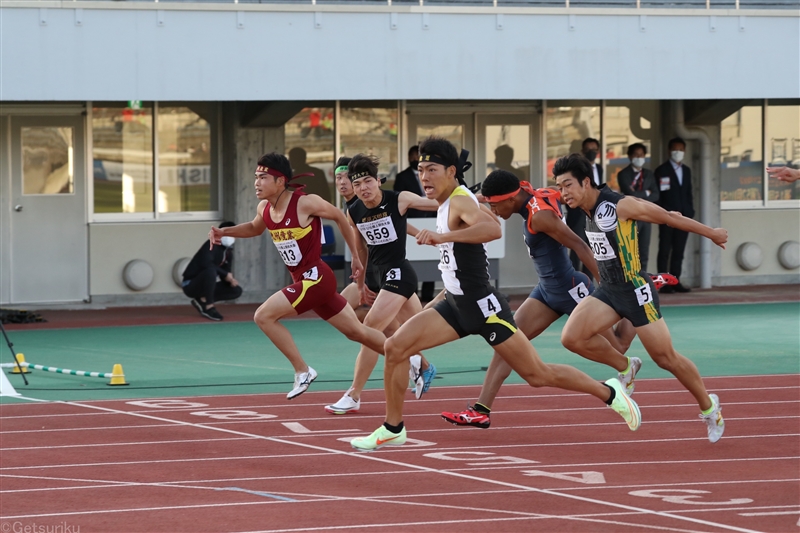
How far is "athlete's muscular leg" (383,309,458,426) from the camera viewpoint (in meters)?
8.37

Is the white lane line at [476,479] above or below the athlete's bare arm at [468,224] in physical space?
below

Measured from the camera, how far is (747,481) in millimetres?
7867

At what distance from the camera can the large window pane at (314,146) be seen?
20.5 m

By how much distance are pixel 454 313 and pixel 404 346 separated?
1.40 ft

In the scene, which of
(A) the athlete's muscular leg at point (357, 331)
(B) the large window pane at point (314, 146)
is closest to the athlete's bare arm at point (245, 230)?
(A) the athlete's muscular leg at point (357, 331)

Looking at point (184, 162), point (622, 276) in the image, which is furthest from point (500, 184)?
point (184, 162)

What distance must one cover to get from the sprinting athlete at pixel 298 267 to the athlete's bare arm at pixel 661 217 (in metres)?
2.31

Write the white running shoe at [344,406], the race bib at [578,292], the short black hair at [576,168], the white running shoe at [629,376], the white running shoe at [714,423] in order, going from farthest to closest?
the white running shoe at [344,406]
the white running shoe at [629,376]
the race bib at [578,292]
the white running shoe at [714,423]
the short black hair at [576,168]

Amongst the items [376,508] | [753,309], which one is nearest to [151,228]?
[753,309]

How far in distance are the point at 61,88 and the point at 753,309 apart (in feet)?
33.8

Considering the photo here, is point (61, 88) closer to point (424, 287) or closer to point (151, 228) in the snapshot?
point (151, 228)

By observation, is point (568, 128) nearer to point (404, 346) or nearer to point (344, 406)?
point (344, 406)

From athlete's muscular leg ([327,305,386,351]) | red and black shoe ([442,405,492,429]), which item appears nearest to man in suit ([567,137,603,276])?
athlete's muscular leg ([327,305,386,351])

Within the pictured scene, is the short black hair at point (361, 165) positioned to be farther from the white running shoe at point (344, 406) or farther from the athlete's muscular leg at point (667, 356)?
the athlete's muscular leg at point (667, 356)
